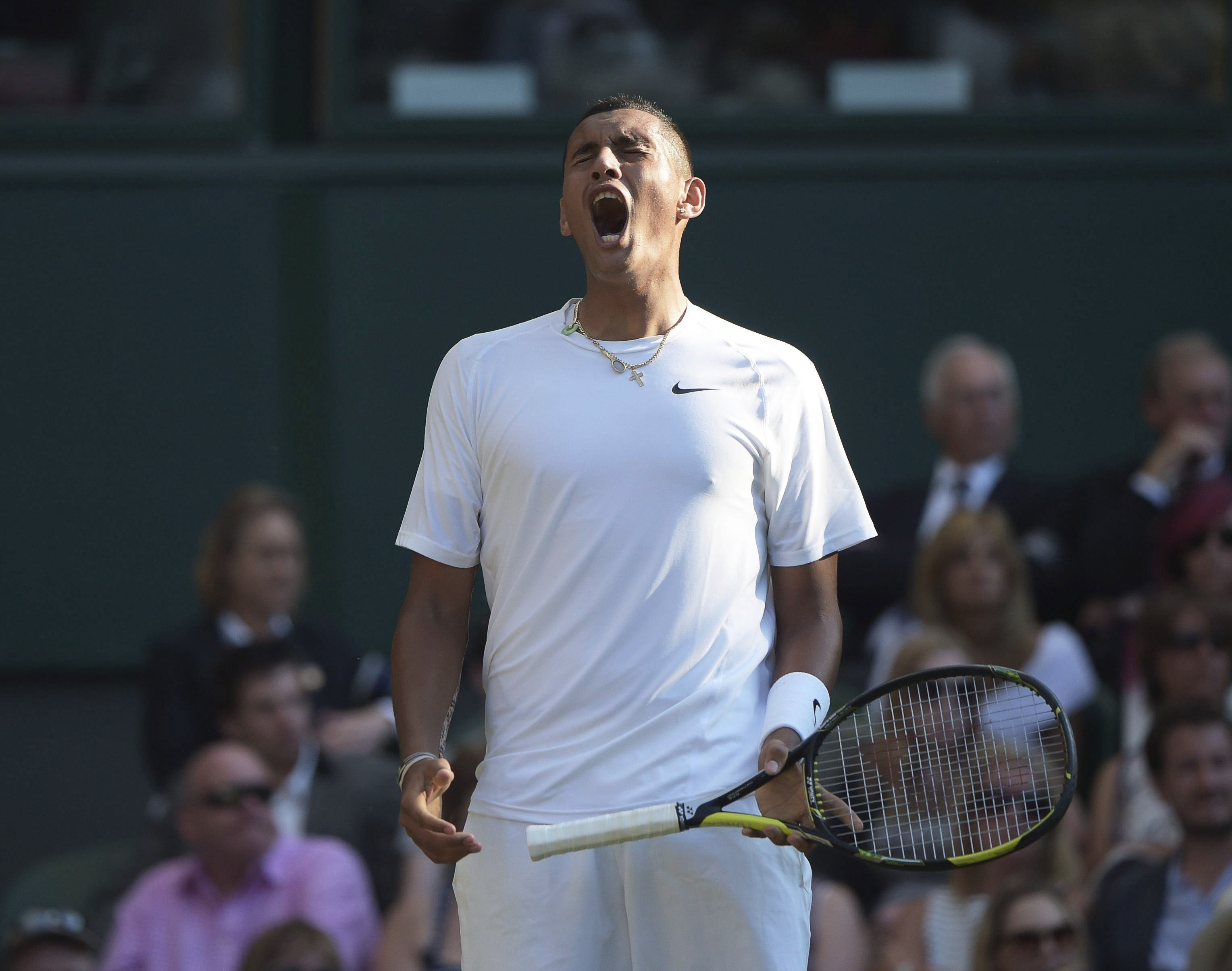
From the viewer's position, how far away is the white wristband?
2592mm

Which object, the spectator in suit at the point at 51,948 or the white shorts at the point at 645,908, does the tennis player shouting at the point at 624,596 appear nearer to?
the white shorts at the point at 645,908

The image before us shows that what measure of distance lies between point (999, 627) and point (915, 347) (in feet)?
5.35

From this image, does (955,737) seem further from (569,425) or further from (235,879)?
(235,879)

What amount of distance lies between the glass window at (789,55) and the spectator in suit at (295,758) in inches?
90.2

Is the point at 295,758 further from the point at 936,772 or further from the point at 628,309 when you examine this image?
the point at 628,309

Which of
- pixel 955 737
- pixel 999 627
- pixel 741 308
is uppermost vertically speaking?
pixel 741 308

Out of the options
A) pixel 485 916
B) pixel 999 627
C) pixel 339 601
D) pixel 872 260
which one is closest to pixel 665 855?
pixel 485 916

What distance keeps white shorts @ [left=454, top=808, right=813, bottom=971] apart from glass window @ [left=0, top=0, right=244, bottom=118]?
176 inches

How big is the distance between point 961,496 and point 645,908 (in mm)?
3303

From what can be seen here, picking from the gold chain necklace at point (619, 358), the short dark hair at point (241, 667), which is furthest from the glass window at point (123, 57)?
the gold chain necklace at point (619, 358)

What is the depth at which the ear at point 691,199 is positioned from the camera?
2.78 meters

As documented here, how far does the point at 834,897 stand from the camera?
15.7ft

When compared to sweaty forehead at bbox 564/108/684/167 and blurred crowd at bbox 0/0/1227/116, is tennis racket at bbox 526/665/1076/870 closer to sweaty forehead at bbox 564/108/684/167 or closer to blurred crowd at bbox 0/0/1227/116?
sweaty forehead at bbox 564/108/684/167

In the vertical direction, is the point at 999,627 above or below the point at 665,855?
below
